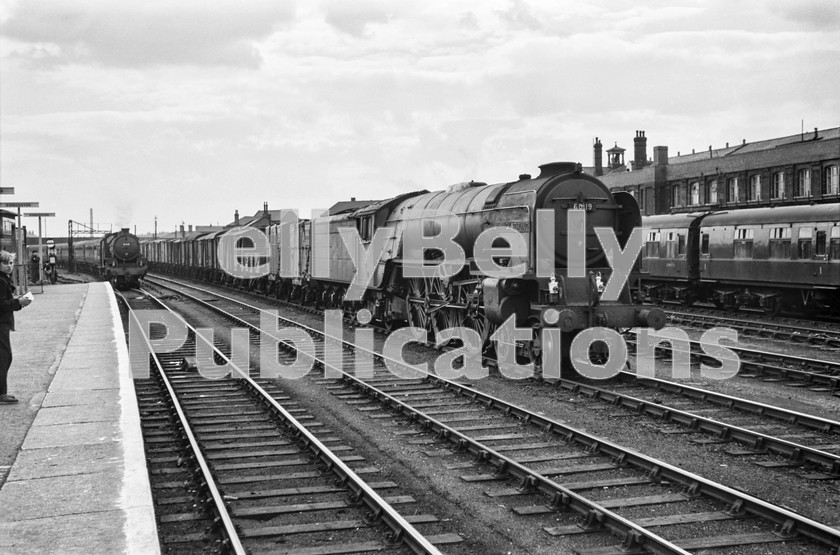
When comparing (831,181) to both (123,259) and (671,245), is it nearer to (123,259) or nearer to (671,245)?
(671,245)

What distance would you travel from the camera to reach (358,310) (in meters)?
21.2

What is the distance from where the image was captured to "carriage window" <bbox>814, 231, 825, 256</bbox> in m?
20.1

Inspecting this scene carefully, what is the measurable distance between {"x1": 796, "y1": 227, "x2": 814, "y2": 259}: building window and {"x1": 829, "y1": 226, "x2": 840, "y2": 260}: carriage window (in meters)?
0.70

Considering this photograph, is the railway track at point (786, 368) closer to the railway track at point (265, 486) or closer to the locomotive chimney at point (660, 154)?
the railway track at point (265, 486)

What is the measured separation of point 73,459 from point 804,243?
18622 millimetres

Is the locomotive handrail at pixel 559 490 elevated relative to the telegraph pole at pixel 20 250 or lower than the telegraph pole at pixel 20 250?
lower

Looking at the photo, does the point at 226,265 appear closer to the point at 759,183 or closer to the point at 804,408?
the point at 759,183

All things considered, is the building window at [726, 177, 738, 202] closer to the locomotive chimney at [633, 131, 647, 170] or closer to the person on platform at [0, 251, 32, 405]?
the locomotive chimney at [633, 131, 647, 170]

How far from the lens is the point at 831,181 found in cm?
3656

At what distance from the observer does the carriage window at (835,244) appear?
771 inches

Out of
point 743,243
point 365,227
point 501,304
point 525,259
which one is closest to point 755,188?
point 743,243

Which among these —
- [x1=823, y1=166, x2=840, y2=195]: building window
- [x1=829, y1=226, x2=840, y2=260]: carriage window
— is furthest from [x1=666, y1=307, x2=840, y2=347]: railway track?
[x1=823, y1=166, x2=840, y2=195]: building window

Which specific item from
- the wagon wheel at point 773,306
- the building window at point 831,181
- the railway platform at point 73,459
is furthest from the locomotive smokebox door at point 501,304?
the building window at point 831,181

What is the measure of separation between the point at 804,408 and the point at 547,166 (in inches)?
204
